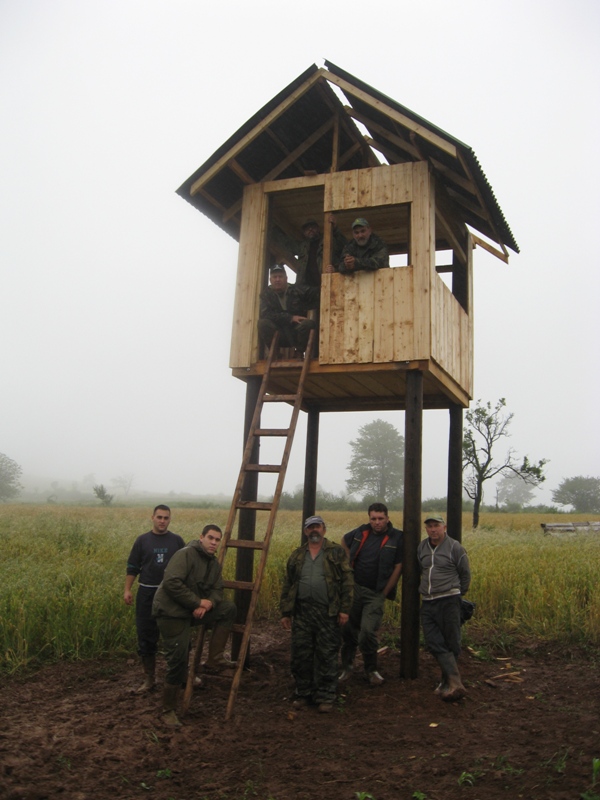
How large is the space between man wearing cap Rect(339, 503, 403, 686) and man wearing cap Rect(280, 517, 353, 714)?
66cm

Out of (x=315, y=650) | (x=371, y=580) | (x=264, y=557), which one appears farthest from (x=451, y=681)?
(x=264, y=557)

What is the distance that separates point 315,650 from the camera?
284 inches

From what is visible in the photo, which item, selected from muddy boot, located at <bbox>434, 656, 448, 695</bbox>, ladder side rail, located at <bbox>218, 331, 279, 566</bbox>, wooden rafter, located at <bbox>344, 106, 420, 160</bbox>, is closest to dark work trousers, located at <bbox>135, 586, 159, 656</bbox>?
ladder side rail, located at <bbox>218, 331, 279, 566</bbox>

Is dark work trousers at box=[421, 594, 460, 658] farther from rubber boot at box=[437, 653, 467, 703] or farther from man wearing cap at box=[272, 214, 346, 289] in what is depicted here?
man wearing cap at box=[272, 214, 346, 289]

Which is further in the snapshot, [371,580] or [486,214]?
[486,214]

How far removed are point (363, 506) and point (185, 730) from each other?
63298 mm

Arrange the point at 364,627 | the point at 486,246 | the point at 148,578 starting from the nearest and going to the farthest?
the point at 148,578 → the point at 364,627 → the point at 486,246

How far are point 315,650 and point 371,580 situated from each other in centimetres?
119

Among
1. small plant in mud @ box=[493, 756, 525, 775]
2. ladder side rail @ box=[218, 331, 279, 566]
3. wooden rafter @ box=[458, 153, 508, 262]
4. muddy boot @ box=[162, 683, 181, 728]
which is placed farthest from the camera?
wooden rafter @ box=[458, 153, 508, 262]

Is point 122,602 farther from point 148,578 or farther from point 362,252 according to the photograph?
point 362,252

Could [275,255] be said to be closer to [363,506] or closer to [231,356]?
[231,356]

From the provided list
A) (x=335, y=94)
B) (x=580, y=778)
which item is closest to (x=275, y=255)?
(x=335, y=94)

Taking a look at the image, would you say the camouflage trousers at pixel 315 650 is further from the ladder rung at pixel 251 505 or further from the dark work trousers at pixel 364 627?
the ladder rung at pixel 251 505

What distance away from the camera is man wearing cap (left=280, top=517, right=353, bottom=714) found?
23.3ft
